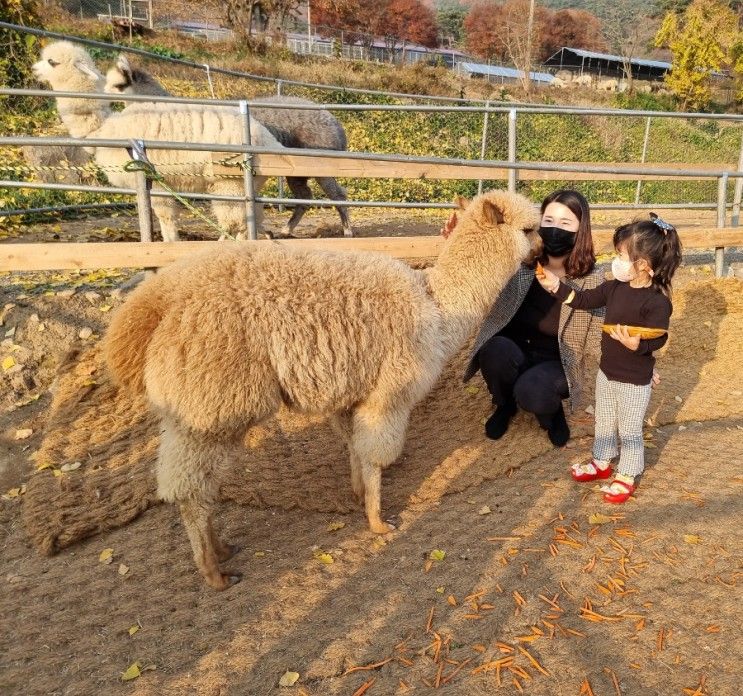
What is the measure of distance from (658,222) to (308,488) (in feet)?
8.54

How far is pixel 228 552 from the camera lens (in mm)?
3279

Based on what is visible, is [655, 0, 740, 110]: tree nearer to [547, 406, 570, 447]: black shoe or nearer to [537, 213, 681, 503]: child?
[547, 406, 570, 447]: black shoe

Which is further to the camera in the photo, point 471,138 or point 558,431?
point 471,138

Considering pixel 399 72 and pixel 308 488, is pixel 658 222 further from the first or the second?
pixel 399 72

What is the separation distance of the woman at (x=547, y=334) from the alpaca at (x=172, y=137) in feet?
9.47

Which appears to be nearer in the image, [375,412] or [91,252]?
[375,412]

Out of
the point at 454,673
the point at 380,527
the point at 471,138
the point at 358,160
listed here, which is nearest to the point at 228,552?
the point at 380,527

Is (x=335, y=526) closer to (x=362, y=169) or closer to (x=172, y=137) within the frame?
(x=362, y=169)

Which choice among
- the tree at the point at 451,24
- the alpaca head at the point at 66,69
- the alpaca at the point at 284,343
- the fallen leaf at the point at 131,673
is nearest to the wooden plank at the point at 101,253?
the alpaca at the point at 284,343

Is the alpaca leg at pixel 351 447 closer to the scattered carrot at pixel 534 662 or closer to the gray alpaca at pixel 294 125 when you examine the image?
the scattered carrot at pixel 534 662

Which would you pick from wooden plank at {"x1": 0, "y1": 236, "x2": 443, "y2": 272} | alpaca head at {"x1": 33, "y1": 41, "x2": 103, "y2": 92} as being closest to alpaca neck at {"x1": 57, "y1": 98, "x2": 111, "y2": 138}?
alpaca head at {"x1": 33, "y1": 41, "x2": 103, "y2": 92}

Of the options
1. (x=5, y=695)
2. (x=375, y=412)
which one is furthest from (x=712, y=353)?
(x=5, y=695)

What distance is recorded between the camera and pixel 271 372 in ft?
9.32

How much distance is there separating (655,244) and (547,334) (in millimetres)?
1272
